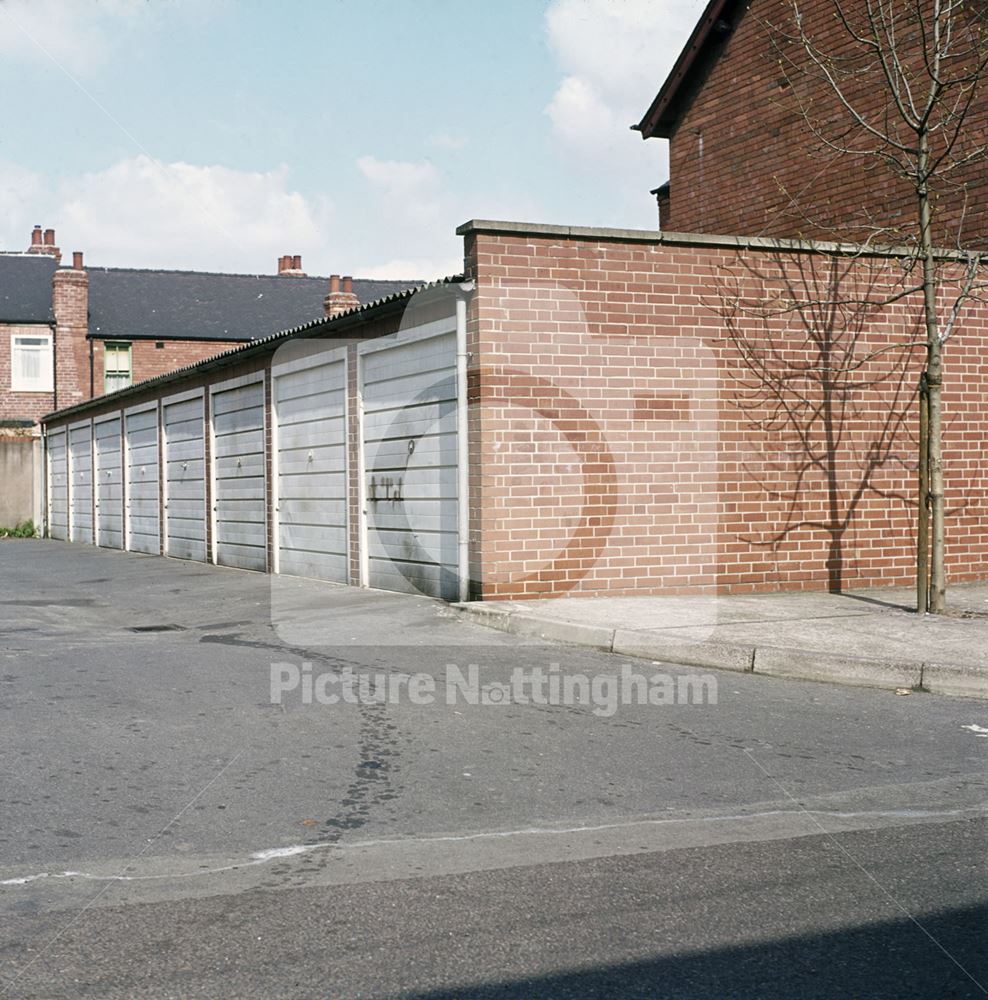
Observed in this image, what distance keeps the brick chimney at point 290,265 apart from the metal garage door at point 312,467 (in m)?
35.5

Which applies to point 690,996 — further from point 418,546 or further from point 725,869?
point 418,546

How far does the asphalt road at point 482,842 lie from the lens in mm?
3346

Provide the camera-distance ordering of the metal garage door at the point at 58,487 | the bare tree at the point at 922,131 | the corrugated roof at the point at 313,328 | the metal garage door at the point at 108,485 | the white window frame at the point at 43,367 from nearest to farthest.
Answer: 1. the bare tree at the point at 922,131
2. the corrugated roof at the point at 313,328
3. the metal garage door at the point at 108,485
4. the metal garage door at the point at 58,487
5. the white window frame at the point at 43,367

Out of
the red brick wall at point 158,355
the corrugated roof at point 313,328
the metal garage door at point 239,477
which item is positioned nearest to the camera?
the corrugated roof at point 313,328

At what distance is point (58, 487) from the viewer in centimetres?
3225

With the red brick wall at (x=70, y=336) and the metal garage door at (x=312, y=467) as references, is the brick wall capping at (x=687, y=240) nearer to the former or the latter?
the metal garage door at (x=312, y=467)

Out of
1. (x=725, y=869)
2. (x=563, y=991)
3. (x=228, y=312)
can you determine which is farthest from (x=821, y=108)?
(x=228, y=312)

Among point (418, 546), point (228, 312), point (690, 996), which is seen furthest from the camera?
point (228, 312)

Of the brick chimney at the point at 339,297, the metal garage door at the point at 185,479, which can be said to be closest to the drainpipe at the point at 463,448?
the metal garage door at the point at 185,479

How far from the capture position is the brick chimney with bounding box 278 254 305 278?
167 feet

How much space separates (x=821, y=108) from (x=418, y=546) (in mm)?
8628

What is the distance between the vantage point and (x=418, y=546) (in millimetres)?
12898

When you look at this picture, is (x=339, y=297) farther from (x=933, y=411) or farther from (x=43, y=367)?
(x=933, y=411)

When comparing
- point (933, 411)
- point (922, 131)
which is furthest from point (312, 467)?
point (922, 131)
